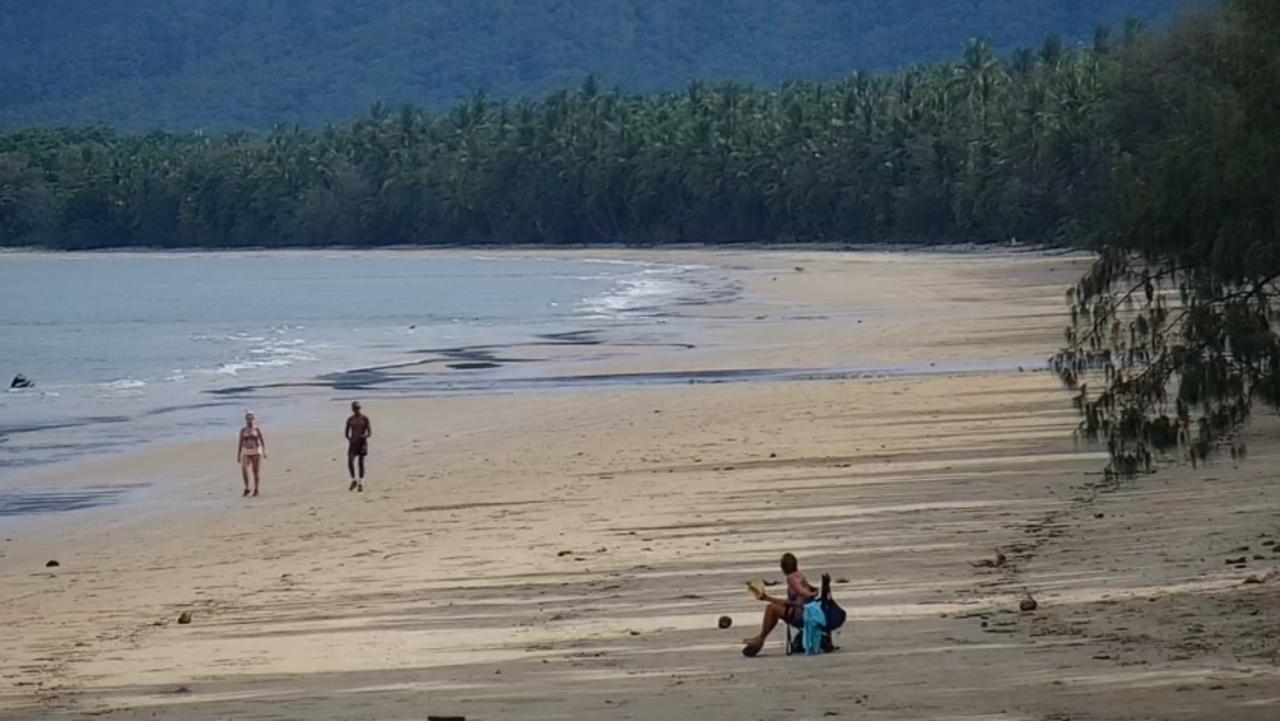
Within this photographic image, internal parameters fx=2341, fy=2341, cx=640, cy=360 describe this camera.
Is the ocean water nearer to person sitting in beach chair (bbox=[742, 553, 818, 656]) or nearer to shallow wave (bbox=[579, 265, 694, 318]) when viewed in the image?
shallow wave (bbox=[579, 265, 694, 318])

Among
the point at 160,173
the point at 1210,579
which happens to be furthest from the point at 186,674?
the point at 160,173

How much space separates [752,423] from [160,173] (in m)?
161

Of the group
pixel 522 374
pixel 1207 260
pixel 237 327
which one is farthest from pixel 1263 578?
pixel 237 327

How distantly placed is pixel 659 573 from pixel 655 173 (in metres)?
129

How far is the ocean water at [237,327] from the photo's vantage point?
38.3 m

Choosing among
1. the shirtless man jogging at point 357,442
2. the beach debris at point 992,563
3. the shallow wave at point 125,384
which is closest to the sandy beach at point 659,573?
the beach debris at point 992,563

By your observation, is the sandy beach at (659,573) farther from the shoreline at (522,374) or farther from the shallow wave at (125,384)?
the shallow wave at (125,384)

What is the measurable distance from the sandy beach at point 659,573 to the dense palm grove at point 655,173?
61575mm

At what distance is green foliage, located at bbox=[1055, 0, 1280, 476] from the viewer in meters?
13.1

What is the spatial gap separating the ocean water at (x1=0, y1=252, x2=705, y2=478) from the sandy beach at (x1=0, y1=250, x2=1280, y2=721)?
4.97 m

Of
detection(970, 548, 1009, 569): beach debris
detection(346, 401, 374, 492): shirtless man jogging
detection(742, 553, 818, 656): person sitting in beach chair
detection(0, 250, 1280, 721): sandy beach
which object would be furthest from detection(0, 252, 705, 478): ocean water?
detection(742, 553, 818, 656): person sitting in beach chair

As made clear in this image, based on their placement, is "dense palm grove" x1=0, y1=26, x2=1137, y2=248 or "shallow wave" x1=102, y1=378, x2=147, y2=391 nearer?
"shallow wave" x1=102, y1=378, x2=147, y2=391

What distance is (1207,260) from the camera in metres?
14.1

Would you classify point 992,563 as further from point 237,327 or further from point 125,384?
point 237,327
